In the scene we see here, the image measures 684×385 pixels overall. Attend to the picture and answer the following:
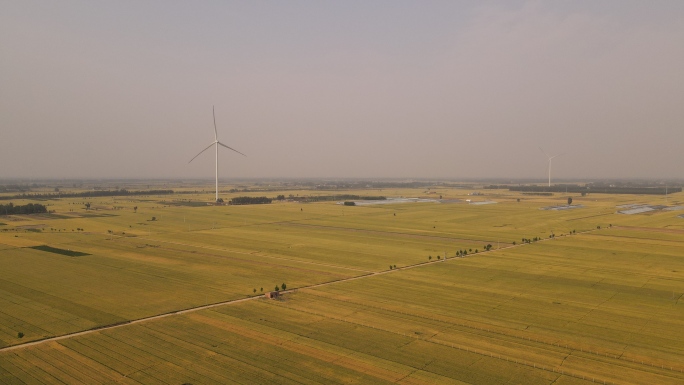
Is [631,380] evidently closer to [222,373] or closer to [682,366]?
[682,366]

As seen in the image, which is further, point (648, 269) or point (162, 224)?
point (162, 224)

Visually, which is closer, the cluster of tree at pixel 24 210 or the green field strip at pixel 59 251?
the green field strip at pixel 59 251

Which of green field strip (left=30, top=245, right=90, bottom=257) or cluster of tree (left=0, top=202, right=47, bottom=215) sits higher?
cluster of tree (left=0, top=202, right=47, bottom=215)

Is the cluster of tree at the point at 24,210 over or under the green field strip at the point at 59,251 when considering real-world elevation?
over

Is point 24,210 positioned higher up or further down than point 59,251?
higher up

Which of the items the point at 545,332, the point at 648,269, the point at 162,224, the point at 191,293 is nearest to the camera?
the point at 545,332

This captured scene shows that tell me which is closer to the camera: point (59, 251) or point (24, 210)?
point (59, 251)

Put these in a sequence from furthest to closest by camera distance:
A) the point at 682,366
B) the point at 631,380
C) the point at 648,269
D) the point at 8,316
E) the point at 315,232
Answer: the point at 315,232 → the point at 648,269 → the point at 8,316 → the point at 682,366 → the point at 631,380

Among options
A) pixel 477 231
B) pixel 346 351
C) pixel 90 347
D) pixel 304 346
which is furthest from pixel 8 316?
pixel 477 231

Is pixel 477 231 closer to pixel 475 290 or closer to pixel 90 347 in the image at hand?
pixel 475 290

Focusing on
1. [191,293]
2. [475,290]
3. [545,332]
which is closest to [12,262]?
[191,293]

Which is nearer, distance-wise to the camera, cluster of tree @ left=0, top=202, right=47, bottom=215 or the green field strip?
the green field strip
